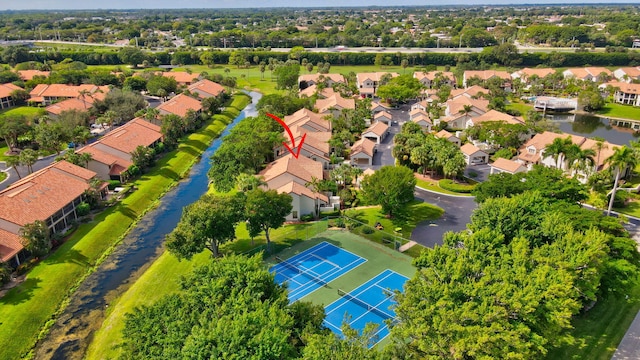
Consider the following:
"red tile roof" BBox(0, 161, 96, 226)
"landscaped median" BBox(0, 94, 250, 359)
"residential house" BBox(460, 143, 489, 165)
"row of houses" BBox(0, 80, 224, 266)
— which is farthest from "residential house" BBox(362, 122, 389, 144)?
→ "red tile roof" BBox(0, 161, 96, 226)

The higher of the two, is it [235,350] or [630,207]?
[235,350]

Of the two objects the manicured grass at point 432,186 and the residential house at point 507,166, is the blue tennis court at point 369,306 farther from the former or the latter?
the residential house at point 507,166

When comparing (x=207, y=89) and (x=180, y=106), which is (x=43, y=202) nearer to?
(x=180, y=106)

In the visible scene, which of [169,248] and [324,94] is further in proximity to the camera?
[324,94]

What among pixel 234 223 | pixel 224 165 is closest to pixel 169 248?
pixel 234 223

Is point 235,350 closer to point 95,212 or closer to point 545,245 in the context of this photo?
point 545,245
